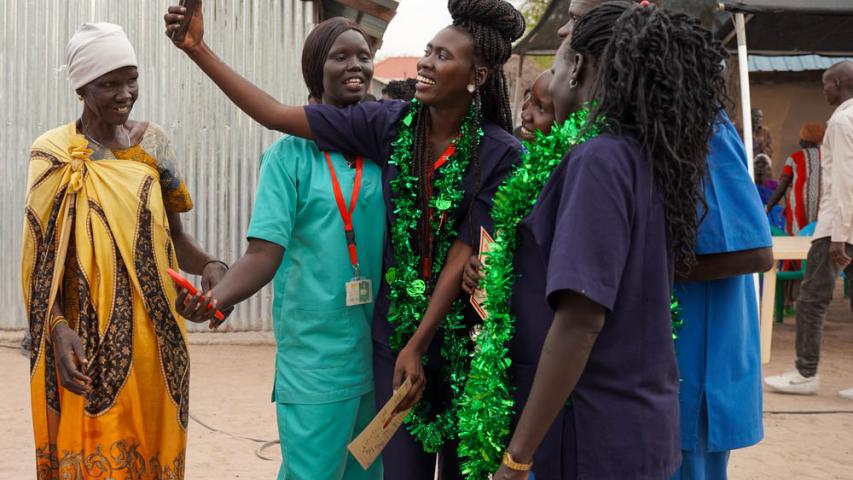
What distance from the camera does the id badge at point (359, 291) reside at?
2984mm

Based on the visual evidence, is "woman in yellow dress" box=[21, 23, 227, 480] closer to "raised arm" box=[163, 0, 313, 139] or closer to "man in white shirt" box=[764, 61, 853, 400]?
"raised arm" box=[163, 0, 313, 139]

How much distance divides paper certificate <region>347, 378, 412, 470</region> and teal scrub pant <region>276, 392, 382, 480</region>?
0.29 metres

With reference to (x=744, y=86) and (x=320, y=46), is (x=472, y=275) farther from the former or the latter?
(x=744, y=86)

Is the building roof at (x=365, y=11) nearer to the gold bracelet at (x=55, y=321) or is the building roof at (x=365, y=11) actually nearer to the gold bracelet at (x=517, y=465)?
the gold bracelet at (x=55, y=321)

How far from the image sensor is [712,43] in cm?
214

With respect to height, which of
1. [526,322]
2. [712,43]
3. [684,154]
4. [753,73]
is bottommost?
[526,322]

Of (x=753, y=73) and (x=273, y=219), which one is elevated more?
(x=753, y=73)

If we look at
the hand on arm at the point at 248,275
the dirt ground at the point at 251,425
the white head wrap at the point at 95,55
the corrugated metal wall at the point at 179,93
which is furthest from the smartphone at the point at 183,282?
the corrugated metal wall at the point at 179,93

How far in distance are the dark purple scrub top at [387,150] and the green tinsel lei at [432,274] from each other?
3cm

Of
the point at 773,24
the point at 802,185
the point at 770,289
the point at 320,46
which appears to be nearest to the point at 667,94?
the point at 320,46

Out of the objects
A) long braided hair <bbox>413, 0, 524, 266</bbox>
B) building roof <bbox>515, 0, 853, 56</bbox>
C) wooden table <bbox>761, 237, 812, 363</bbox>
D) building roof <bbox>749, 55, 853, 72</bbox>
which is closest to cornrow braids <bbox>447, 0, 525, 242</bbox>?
long braided hair <bbox>413, 0, 524, 266</bbox>

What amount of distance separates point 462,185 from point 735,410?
102 cm

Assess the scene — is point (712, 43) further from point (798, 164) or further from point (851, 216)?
point (798, 164)

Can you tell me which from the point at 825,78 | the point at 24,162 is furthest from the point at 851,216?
the point at 24,162
